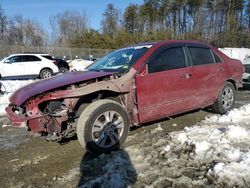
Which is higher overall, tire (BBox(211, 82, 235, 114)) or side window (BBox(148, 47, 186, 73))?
side window (BBox(148, 47, 186, 73))

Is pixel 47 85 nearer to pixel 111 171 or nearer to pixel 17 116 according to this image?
pixel 17 116

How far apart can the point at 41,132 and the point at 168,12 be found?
70367 millimetres

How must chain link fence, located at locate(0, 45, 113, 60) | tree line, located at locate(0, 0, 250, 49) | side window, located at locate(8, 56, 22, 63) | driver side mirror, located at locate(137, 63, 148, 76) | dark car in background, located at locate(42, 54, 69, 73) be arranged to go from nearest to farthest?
driver side mirror, located at locate(137, 63, 148, 76) → side window, located at locate(8, 56, 22, 63) → dark car in background, located at locate(42, 54, 69, 73) → chain link fence, located at locate(0, 45, 113, 60) → tree line, located at locate(0, 0, 250, 49)

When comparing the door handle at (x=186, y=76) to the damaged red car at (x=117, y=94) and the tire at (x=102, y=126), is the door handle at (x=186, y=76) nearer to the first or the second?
the damaged red car at (x=117, y=94)

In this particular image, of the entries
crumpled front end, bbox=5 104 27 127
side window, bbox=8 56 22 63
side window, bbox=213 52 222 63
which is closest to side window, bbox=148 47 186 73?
side window, bbox=213 52 222 63

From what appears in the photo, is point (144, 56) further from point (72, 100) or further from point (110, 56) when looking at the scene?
point (72, 100)

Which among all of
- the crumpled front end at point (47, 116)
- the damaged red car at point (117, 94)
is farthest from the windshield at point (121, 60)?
the crumpled front end at point (47, 116)

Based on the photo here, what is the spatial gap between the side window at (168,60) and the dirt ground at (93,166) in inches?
47.7

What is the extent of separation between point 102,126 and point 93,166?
712 millimetres

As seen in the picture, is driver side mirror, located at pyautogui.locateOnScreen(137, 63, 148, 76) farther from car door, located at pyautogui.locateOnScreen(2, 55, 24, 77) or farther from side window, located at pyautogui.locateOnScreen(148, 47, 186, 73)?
car door, located at pyautogui.locateOnScreen(2, 55, 24, 77)

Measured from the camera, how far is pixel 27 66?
19.7 m

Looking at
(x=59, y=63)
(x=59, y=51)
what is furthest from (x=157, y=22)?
(x=59, y=63)

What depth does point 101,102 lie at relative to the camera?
520cm

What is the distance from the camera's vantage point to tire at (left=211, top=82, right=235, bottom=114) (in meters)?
7.48
